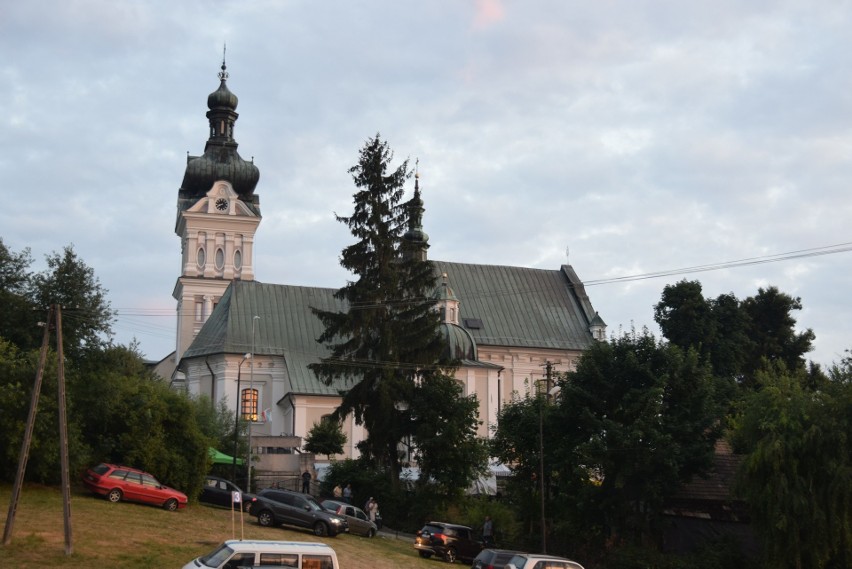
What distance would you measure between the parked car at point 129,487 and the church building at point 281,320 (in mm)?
18191

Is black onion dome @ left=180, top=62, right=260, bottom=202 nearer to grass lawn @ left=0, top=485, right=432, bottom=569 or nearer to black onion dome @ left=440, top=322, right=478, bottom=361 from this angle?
black onion dome @ left=440, top=322, right=478, bottom=361

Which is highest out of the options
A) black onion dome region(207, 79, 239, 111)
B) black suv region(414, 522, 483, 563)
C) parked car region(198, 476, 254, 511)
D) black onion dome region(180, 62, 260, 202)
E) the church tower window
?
black onion dome region(207, 79, 239, 111)

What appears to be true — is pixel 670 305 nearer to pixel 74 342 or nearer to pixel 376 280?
pixel 376 280

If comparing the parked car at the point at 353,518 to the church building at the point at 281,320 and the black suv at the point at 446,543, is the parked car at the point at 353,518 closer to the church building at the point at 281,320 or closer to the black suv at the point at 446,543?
the black suv at the point at 446,543

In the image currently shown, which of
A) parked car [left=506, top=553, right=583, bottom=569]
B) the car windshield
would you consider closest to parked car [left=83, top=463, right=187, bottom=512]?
parked car [left=506, top=553, right=583, bottom=569]

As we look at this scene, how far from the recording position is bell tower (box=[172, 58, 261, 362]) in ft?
306

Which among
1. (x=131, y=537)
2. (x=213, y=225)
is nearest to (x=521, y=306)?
(x=213, y=225)

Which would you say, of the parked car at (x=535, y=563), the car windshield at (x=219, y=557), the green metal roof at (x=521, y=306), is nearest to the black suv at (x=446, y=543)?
the parked car at (x=535, y=563)

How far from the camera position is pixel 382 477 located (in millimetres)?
48375

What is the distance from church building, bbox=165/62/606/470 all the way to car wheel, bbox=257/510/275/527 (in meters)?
19.6

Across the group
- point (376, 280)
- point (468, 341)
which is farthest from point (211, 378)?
point (376, 280)

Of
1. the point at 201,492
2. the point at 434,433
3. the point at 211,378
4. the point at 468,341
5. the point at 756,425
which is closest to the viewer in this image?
the point at 756,425

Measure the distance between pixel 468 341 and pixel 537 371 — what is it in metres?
7.02

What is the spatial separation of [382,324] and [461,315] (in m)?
29.9
